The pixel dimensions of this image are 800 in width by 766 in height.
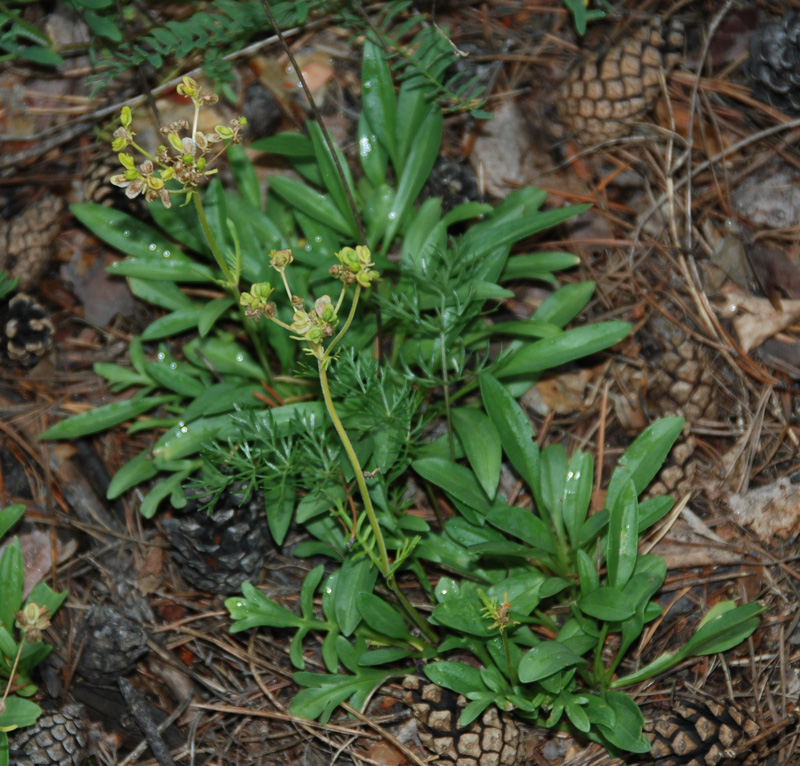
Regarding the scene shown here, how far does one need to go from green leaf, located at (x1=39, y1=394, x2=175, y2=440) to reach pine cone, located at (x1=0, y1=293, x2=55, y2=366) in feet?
1.03

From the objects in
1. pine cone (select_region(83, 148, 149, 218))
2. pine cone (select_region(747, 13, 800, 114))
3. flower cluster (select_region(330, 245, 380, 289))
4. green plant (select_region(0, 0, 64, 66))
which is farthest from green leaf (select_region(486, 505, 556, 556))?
green plant (select_region(0, 0, 64, 66))

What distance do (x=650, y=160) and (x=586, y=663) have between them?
5.99 ft

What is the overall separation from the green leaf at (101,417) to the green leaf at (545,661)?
4.90ft

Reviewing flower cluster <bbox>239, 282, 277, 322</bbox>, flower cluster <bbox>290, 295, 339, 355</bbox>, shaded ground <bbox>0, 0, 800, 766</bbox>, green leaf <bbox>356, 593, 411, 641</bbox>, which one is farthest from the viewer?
shaded ground <bbox>0, 0, 800, 766</bbox>

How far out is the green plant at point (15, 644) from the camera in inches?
89.7

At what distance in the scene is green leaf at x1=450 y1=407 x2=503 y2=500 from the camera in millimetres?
2389

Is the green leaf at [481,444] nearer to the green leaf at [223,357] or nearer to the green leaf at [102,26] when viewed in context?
the green leaf at [223,357]

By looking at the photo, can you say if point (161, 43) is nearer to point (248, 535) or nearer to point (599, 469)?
point (248, 535)

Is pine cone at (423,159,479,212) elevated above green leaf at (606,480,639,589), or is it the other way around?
pine cone at (423,159,479,212)

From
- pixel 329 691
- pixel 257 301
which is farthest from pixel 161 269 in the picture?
pixel 329 691

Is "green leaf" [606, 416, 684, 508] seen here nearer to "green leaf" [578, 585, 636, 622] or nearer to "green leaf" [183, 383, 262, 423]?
"green leaf" [578, 585, 636, 622]

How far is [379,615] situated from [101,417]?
1.21 m

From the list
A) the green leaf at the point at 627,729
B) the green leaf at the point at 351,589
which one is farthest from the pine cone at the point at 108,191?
the green leaf at the point at 627,729

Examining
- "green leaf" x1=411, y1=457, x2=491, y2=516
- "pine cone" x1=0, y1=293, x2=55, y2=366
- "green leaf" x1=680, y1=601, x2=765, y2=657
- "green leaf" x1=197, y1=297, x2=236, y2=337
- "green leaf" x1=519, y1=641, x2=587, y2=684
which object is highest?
"pine cone" x1=0, y1=293, x2=55, y2=366
